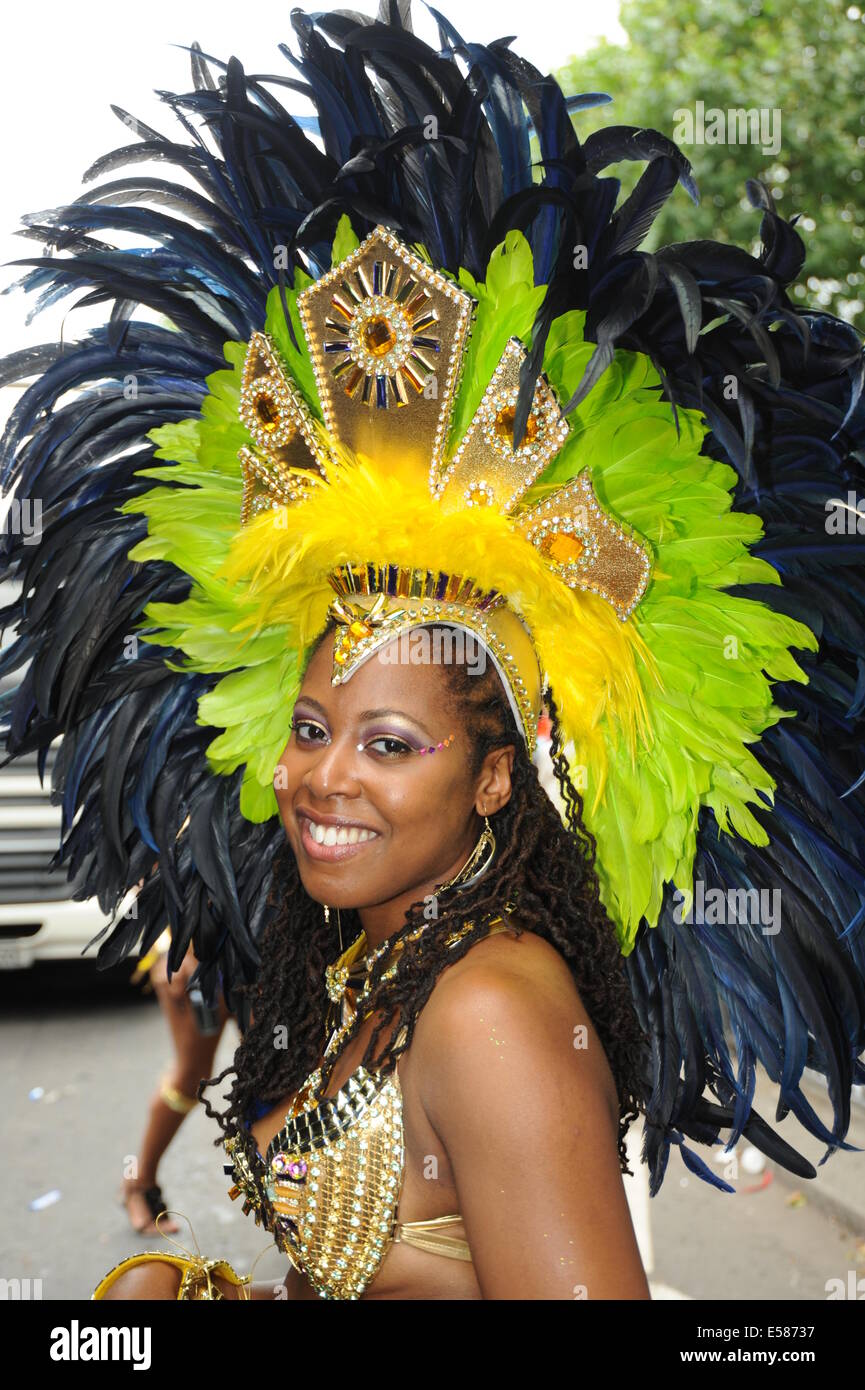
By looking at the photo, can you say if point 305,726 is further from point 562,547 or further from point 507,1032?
point 507,1032

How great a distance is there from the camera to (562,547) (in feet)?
6.37

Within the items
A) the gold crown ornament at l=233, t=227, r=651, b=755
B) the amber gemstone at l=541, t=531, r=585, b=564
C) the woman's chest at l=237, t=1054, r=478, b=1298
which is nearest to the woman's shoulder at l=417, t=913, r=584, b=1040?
the woman's chest at l=237, t=1054, r=478, b=1298

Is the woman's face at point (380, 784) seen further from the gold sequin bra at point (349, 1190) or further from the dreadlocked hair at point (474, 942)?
the gold sequin bra at point (349, 1190)

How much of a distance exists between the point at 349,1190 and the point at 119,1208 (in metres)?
3.67

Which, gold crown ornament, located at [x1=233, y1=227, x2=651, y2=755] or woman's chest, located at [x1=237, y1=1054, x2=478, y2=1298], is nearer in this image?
woman's chest, located at [x1=237, y1=1054, x2=478, y2=1298]

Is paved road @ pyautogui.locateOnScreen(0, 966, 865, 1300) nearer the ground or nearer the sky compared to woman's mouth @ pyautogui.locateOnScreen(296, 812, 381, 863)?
nearer the ground

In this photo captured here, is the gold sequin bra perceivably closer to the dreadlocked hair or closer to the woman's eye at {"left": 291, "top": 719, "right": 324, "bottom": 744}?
the dreadlocked hair

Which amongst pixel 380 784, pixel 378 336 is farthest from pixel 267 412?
pixel 380 784

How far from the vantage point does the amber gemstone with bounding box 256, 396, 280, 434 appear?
203cm

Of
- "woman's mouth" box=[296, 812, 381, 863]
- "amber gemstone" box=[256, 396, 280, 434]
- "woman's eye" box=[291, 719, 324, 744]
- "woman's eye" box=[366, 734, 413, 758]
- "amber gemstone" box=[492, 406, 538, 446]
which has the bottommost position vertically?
"woman's mouth" box=[296, 812, 381, 863]

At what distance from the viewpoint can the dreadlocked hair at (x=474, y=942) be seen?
1832mm

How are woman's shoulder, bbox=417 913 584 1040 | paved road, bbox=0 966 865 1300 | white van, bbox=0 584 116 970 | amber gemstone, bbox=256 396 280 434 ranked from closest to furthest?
woman's shoulder, bbox=417 913 584 1040 < amber gemstone, bbox=256 396 280 434 < paved road, bbox=0 966 865 1300 < white van, bbox=0 584 116 970

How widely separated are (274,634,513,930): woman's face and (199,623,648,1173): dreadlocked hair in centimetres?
5
